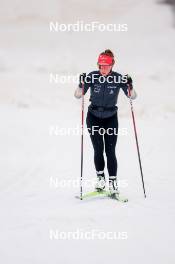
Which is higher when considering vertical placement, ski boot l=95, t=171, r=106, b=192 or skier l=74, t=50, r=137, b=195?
skier l=74, t=50, r=137, b=195

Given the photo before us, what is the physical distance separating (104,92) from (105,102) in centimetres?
17

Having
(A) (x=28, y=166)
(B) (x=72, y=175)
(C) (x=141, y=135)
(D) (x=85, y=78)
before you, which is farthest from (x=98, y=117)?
(C) (x=141, y=135)

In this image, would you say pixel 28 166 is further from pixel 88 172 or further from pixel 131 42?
pixel 131 42

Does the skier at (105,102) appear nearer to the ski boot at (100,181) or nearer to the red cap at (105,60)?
the red cap at (105,60)

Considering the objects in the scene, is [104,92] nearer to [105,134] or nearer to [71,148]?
[105,134]

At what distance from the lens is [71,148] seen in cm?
1392

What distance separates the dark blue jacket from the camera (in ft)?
22.9

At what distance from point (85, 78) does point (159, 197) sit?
257 cm

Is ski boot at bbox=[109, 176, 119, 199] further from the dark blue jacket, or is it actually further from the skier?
the dark blue jacket

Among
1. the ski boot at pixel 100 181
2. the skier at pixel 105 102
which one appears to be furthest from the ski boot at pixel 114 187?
the ski boot at pixel 100 181

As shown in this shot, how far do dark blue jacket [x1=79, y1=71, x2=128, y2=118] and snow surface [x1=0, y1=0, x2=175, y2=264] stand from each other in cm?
159

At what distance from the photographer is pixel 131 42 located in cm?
3775

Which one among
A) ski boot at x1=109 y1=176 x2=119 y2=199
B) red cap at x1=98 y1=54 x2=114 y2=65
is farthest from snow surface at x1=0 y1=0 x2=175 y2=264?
red cap at x1=98 y1=54 x2=114 y2=65

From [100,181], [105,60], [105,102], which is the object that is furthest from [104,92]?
[100,181]
